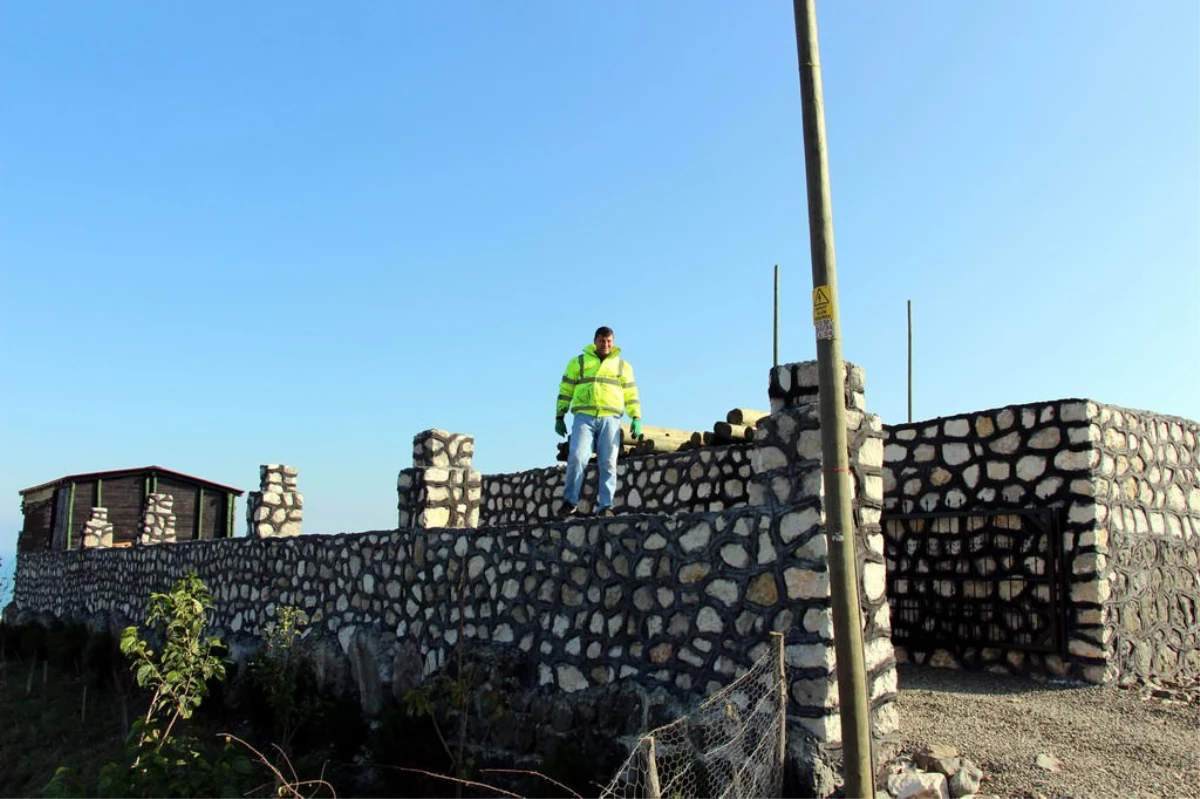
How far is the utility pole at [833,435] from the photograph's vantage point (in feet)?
14.8

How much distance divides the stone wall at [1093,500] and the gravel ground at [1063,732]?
1.71ft

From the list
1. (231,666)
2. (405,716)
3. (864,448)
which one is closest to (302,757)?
(405,716)

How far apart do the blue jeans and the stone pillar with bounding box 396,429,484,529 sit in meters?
1.78

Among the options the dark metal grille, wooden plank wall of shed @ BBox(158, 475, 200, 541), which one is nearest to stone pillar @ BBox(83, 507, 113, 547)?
wooden plank wall of shed @ BBox(158, 475, 200, 541)

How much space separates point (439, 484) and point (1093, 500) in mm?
5972

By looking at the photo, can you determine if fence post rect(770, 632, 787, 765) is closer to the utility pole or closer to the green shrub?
the utility pole

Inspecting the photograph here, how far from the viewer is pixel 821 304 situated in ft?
15.9

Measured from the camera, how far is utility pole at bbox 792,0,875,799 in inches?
177

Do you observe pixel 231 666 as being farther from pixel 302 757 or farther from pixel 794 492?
pixel 794 492

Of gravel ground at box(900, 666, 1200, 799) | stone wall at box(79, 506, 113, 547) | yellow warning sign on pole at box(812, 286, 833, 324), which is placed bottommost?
gravel ground at box(900, 666, 1200, 799)

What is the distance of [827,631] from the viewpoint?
5.29 metres

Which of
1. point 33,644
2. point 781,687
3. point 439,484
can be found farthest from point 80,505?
point 781,687

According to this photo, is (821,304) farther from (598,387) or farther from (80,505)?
(80,505)

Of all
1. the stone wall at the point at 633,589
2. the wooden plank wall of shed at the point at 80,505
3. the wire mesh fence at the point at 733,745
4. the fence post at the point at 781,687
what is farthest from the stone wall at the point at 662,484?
the wooden plank wall of shed at the point at 80,505
